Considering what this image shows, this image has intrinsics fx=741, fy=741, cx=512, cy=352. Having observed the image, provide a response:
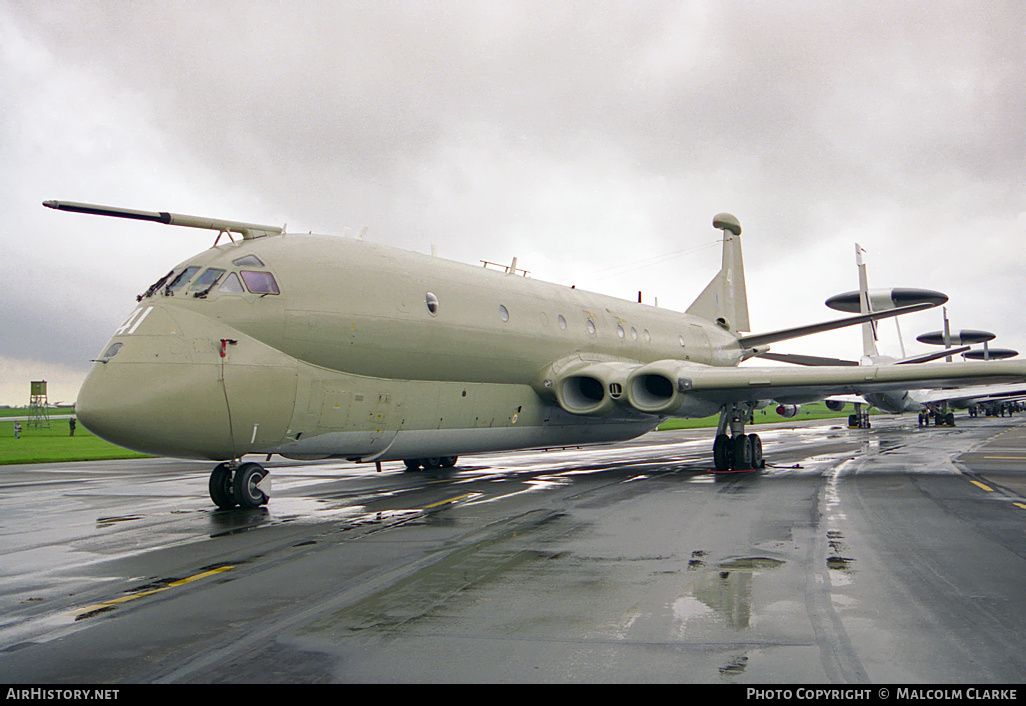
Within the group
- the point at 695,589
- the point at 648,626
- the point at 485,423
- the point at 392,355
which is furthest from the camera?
the point at 485,423

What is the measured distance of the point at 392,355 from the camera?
11258mm

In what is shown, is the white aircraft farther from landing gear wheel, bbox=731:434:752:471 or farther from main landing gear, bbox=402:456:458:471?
main landing gear, bbox=402:456:458:471

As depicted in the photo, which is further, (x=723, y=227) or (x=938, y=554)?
(x=723, y=227)

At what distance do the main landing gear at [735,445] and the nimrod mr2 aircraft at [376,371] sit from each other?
4 cm

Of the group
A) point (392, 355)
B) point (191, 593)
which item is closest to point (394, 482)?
point (392, 355)

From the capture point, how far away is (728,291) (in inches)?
973

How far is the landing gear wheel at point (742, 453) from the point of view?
647 inches

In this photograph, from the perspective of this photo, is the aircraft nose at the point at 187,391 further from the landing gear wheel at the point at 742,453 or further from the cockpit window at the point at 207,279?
the landing gear wheel at the point at 742,453

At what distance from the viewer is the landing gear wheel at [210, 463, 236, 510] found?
33.6 feet

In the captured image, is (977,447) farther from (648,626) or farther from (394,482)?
(648,626)

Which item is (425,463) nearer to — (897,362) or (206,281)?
(206,281)

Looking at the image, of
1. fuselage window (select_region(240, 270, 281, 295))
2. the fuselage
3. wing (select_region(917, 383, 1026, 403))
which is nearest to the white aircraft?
wing (select_region(917, 383, 1026, 403))

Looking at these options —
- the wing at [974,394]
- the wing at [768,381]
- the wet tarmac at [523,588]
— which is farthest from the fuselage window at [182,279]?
the wing at [974,394]

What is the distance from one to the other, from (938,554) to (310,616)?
5.36 m
